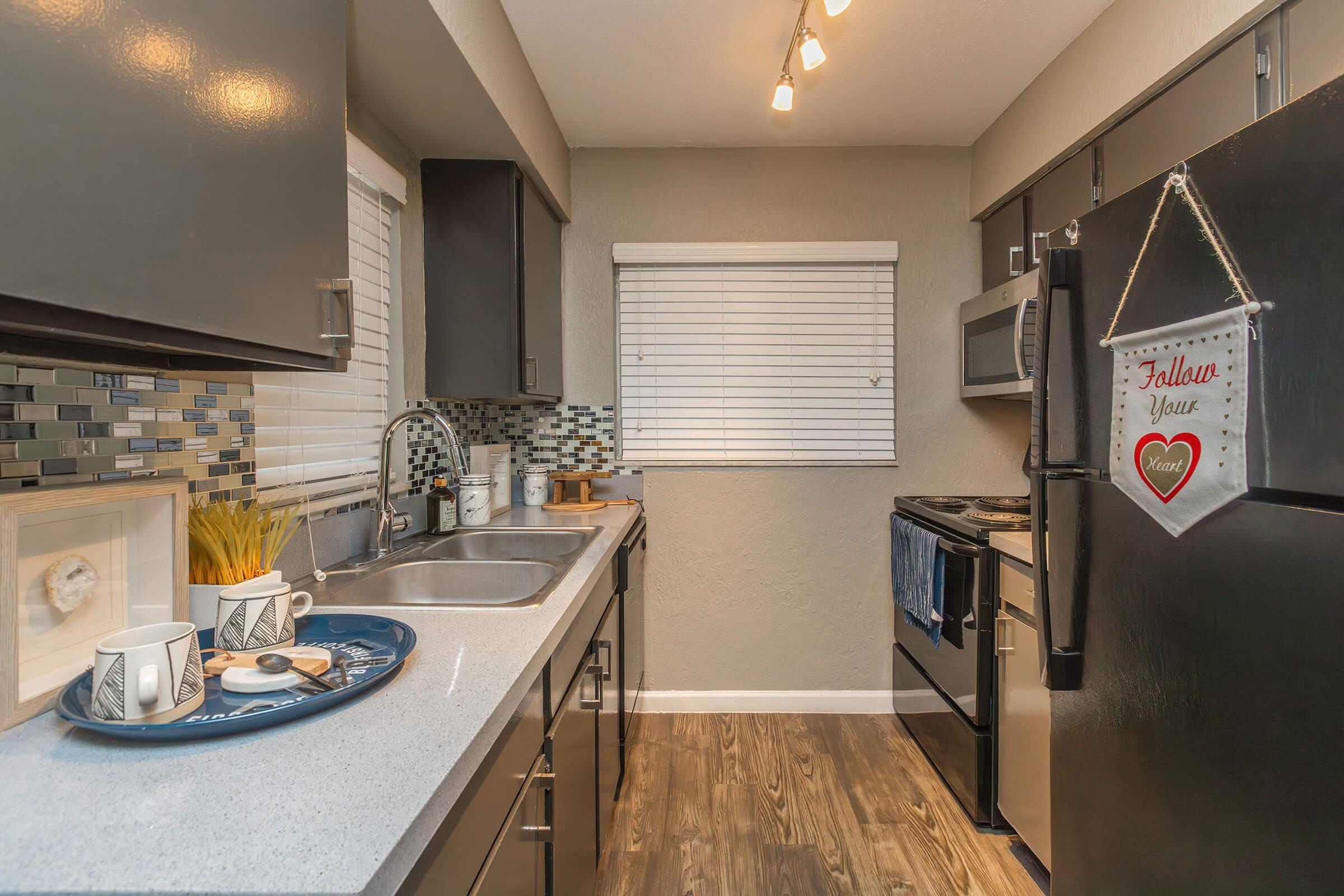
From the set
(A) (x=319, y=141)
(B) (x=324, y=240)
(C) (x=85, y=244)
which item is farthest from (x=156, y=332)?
(A) (x=319, y=141)

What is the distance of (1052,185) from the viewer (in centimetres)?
209

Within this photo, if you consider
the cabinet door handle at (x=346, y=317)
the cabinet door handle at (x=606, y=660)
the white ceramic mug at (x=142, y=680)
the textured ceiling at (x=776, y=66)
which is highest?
the textured ceiling at (x=776, y=66)

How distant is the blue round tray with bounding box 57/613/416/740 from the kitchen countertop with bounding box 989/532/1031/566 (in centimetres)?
157

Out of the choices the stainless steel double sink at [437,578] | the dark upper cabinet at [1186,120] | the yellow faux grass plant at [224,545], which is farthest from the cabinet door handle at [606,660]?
the dark upper cabinet at [1186,120]

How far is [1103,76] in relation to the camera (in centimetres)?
177

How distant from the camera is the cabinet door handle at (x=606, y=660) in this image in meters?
1.58

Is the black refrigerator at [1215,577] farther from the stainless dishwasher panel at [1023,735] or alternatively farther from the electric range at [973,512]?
the electric range at [973,512]

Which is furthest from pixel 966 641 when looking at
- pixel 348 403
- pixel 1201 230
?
pixel 348 403

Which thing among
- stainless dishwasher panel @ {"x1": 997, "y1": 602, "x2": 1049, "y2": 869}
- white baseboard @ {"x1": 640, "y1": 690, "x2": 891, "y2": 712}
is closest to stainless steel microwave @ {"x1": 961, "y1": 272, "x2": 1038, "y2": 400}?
stainless dishwasher panel @ {"x1": 997, "y1": 602, "x2": 1049, "y2": 869}

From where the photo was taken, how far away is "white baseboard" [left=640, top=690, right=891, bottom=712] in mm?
2723

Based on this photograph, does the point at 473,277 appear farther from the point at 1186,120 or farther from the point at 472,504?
the point at 1186,120

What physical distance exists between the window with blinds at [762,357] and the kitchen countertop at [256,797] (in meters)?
1.97

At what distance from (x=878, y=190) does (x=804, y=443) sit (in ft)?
3.73

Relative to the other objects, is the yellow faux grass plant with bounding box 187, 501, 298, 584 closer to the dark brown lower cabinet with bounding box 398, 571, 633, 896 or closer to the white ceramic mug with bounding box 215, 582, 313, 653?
the white ceramic mug with bounding box 215, 582, 313, 653
